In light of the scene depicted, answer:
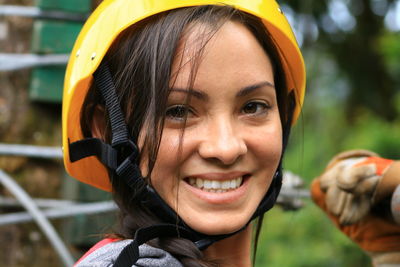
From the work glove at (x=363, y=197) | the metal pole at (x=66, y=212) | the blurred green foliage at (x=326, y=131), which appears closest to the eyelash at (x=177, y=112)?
the work glove at (x=363, y=197)

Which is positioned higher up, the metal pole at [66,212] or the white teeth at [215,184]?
the white teeth at [215,184]

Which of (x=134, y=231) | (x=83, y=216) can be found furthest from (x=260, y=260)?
(x=134, y=231)

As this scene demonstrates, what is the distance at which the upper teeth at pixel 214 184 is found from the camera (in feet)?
5.82

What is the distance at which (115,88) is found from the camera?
72.5 inches

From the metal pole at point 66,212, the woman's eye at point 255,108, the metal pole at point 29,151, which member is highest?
the woman's eye at point 255,108

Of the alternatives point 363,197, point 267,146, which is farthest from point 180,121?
point 363,197

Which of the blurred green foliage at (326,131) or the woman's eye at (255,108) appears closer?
the woman's eye at (255,108)

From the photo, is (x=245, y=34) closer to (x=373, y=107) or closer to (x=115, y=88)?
(x=115, y=88)

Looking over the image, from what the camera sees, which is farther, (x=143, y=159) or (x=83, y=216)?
(x=83, y=216)

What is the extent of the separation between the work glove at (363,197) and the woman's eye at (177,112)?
2.41 feet

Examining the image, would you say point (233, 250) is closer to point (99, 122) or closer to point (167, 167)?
point (167, 167)

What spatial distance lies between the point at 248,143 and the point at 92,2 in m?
1.33

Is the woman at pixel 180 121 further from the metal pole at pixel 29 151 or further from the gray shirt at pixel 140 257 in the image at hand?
the metal pole at pixel 29 151

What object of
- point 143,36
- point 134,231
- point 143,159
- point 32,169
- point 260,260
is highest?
point 143,36
